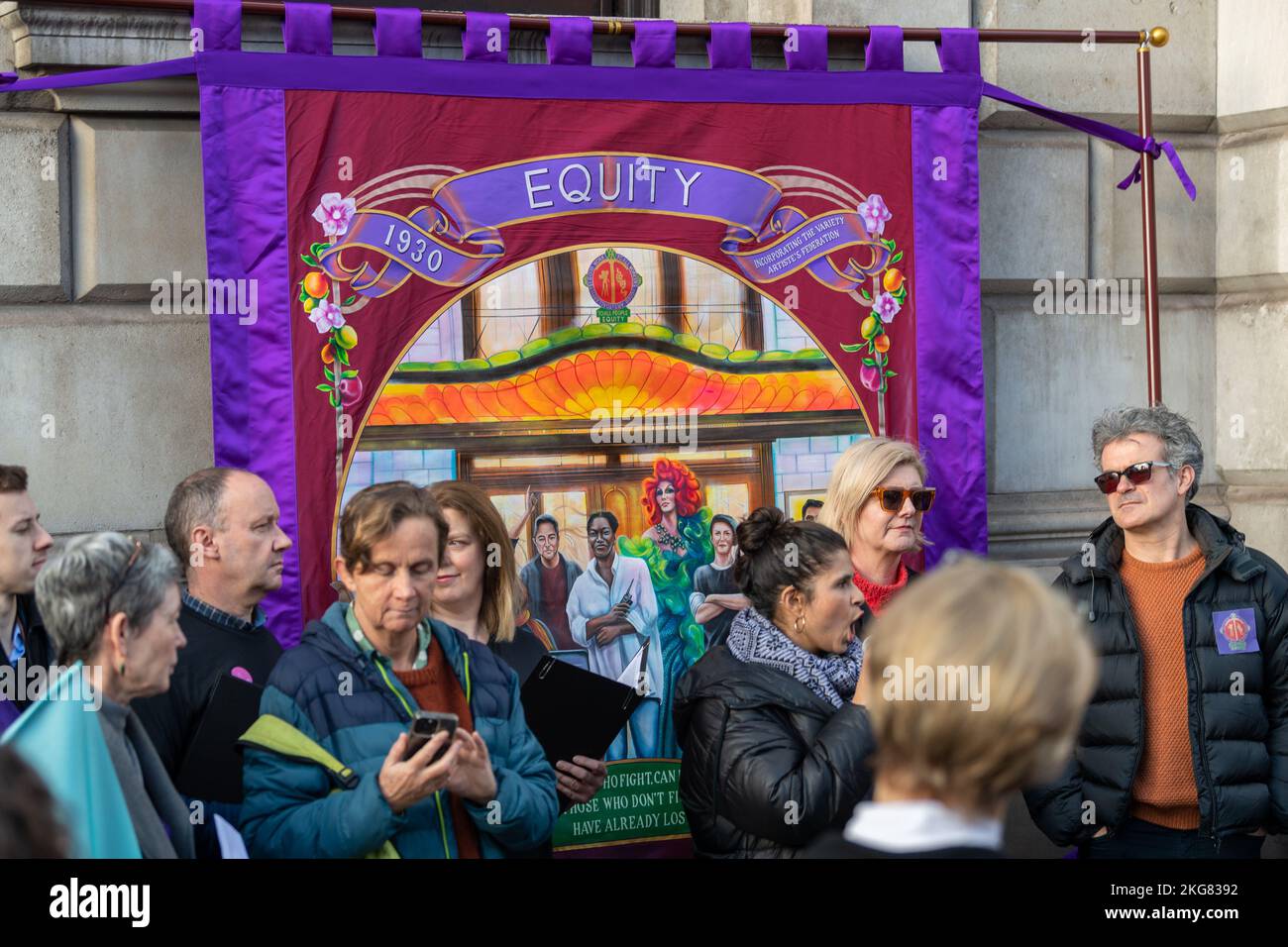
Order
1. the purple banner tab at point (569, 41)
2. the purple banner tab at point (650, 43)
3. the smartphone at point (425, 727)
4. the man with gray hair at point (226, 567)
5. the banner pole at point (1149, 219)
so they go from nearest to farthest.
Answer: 1. the smartphone at point (425, 727)
2. the man with gray hair at point (226, 567)
3. the purple banner tab at point (569, 41)
4. the purple banner tab at point (650, 43)
5. the banner pole at point (1149, 219)

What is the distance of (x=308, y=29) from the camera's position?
4520 mm

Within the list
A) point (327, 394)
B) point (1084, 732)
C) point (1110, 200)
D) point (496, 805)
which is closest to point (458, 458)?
point (327, 394)

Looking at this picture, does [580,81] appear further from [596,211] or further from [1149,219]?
[1149,219]

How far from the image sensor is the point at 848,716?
3492mm

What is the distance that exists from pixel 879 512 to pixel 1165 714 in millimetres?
981

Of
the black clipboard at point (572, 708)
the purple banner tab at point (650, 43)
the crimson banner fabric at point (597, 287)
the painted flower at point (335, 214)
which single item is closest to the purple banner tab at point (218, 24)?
the crimson banner fabric at point (597, 287)

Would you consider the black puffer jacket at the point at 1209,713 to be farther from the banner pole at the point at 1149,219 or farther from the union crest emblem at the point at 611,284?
the union crest emblem at the point at 611,284

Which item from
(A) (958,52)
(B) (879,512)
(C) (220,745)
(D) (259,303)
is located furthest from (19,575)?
(A) (958,52)

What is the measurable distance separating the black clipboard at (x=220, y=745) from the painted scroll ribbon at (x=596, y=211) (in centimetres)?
150

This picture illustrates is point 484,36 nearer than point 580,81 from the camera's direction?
Yes

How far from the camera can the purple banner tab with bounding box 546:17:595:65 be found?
4.77 meters

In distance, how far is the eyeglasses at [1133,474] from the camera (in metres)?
4.24

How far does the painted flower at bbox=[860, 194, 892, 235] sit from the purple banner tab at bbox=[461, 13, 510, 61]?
131 centimetres

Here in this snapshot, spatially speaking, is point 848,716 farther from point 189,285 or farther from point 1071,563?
point 189,285
